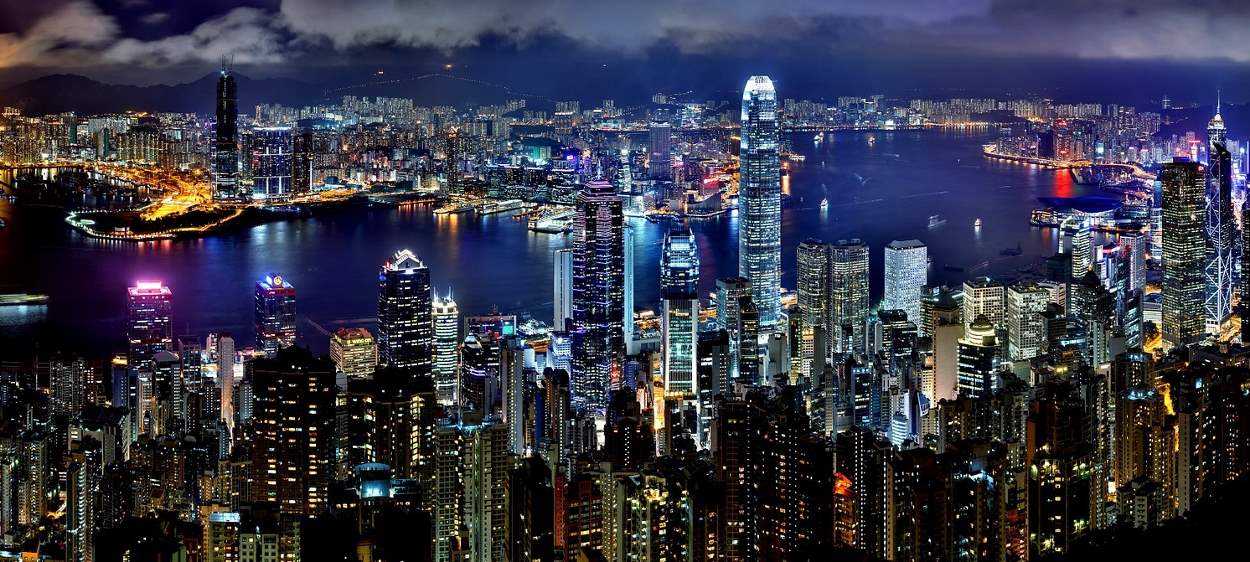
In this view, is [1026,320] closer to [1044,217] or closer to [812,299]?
[812,299]

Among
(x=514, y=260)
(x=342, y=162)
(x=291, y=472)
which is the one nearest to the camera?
(x=291, y=472)

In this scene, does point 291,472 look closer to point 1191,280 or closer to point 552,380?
point 552,380

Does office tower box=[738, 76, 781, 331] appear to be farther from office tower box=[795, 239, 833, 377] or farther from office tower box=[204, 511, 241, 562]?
office tower box=[204, 511, 241, 562]

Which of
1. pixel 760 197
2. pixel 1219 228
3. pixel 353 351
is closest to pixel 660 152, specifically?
pixel 760 197

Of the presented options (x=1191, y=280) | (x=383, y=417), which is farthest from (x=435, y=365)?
(x=1191, y=280)

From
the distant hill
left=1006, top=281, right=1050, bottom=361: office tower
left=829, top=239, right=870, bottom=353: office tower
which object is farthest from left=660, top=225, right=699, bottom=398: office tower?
the distant hill
